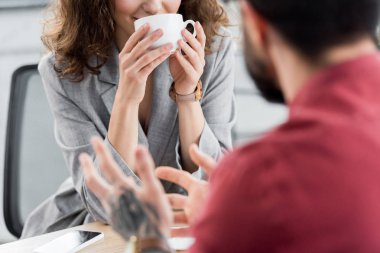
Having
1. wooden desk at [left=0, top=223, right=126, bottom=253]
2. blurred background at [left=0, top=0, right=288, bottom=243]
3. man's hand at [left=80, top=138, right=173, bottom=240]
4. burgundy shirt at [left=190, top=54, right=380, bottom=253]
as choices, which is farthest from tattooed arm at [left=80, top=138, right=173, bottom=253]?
blurred background at [left=0, top=0, right=288, bottom=243]

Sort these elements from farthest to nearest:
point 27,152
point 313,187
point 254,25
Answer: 1. point 27,152
2. point 254,25
3. point 313,187

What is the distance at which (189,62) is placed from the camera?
5.08 ft

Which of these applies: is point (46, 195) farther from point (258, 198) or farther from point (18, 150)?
point (258, 198)

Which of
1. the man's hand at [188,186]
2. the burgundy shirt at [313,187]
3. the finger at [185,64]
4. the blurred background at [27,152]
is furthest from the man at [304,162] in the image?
the blurred background at [27,152]

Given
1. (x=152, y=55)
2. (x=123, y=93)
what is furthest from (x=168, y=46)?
(x=123, y=93)

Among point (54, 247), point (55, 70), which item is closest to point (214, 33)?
point (55, 70)

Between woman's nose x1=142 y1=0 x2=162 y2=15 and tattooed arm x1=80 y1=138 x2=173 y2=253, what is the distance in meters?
0.88

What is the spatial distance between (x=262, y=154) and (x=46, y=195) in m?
1.45

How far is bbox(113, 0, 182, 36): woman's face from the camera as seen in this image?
1569 mm

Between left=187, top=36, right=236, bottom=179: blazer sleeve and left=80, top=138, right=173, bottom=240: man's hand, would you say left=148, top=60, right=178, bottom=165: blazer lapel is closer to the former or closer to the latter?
left=187, top=36, right=236, bottom=179: blazer sleeve

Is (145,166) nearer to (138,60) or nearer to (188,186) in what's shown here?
(188,186)

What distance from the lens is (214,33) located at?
1.78m

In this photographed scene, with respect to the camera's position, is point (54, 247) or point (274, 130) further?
→ point (54, 247)

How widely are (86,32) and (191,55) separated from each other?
352 mm
